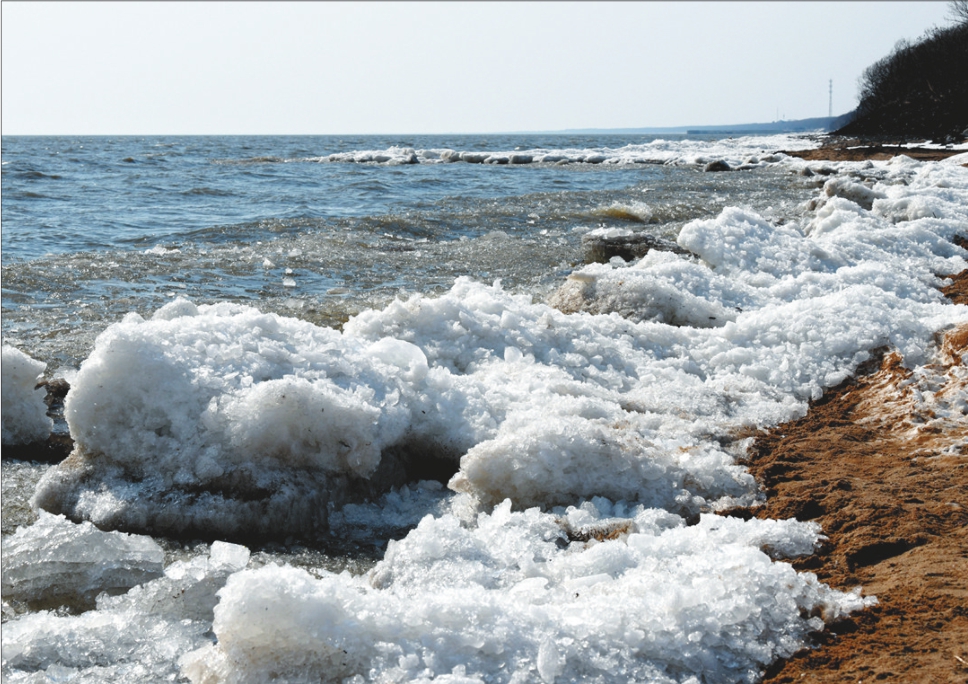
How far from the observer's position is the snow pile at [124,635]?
209 cm

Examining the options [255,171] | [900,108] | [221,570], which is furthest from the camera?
[900,108]

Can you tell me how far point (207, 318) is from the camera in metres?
3.58

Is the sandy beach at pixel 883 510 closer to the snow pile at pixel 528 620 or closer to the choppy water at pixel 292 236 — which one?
the snow pile at pixel 528 620

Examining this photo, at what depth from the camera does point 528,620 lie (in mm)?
2055

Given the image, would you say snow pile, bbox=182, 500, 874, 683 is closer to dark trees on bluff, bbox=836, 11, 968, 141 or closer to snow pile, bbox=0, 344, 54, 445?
snow pile, bbox=0, 344, 54, 445

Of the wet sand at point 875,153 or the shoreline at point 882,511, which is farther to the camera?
the wet sand at point 875,153

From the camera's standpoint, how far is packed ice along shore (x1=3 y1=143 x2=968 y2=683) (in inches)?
79.0

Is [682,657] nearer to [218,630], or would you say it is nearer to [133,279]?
[218,630]

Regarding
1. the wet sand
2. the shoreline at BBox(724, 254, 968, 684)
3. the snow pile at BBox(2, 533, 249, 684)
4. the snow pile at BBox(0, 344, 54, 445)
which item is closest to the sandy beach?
the shoreline at BBox(724, 254, 968, 684)

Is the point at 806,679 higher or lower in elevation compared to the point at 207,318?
lower

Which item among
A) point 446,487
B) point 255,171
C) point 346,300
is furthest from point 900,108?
point 446,487

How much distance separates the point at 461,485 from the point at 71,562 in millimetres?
1425

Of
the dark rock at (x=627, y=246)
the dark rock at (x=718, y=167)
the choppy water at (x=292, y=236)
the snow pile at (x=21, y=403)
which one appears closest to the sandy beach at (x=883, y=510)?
the snow pile at (x=21, y=403)

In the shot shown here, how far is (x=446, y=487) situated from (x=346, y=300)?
3.87 m
